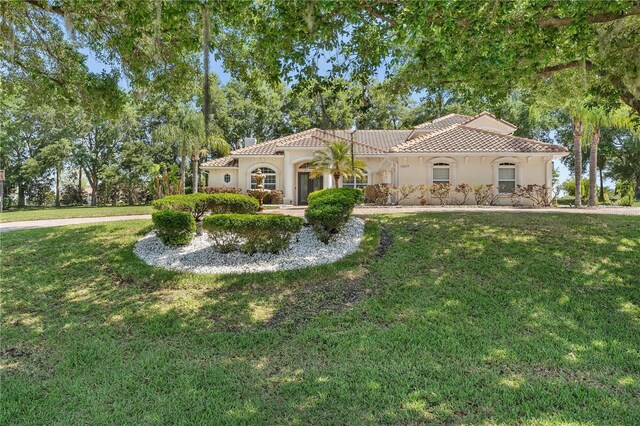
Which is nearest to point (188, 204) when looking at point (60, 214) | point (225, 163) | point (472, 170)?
point (60, 214)

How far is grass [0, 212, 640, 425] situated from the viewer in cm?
343

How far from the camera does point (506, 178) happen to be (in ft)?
59.4

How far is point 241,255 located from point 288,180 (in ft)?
48.8

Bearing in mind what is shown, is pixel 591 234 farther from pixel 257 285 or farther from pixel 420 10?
pixel 257 285

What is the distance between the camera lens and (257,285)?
261 inches

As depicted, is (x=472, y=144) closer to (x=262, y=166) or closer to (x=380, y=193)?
(x=380, y=193)

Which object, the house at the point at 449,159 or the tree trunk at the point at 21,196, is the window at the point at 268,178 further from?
the tree trunk at the point at 21,196

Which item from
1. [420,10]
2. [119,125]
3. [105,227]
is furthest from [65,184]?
[420,10]

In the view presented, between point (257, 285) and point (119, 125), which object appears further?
point (119, 125)

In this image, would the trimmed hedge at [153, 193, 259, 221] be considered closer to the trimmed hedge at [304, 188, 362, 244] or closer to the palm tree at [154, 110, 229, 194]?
the trimmed hedge at [304, 188, 362, 244]

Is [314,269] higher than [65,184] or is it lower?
lower

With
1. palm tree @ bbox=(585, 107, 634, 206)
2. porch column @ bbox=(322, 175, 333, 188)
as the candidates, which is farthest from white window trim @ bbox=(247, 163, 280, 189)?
palm tree @ bbox=(585, 107, 634, 206)

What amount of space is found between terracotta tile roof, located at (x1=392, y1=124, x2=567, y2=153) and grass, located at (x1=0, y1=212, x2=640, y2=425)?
9.59 m

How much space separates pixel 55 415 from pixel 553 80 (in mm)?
13741
